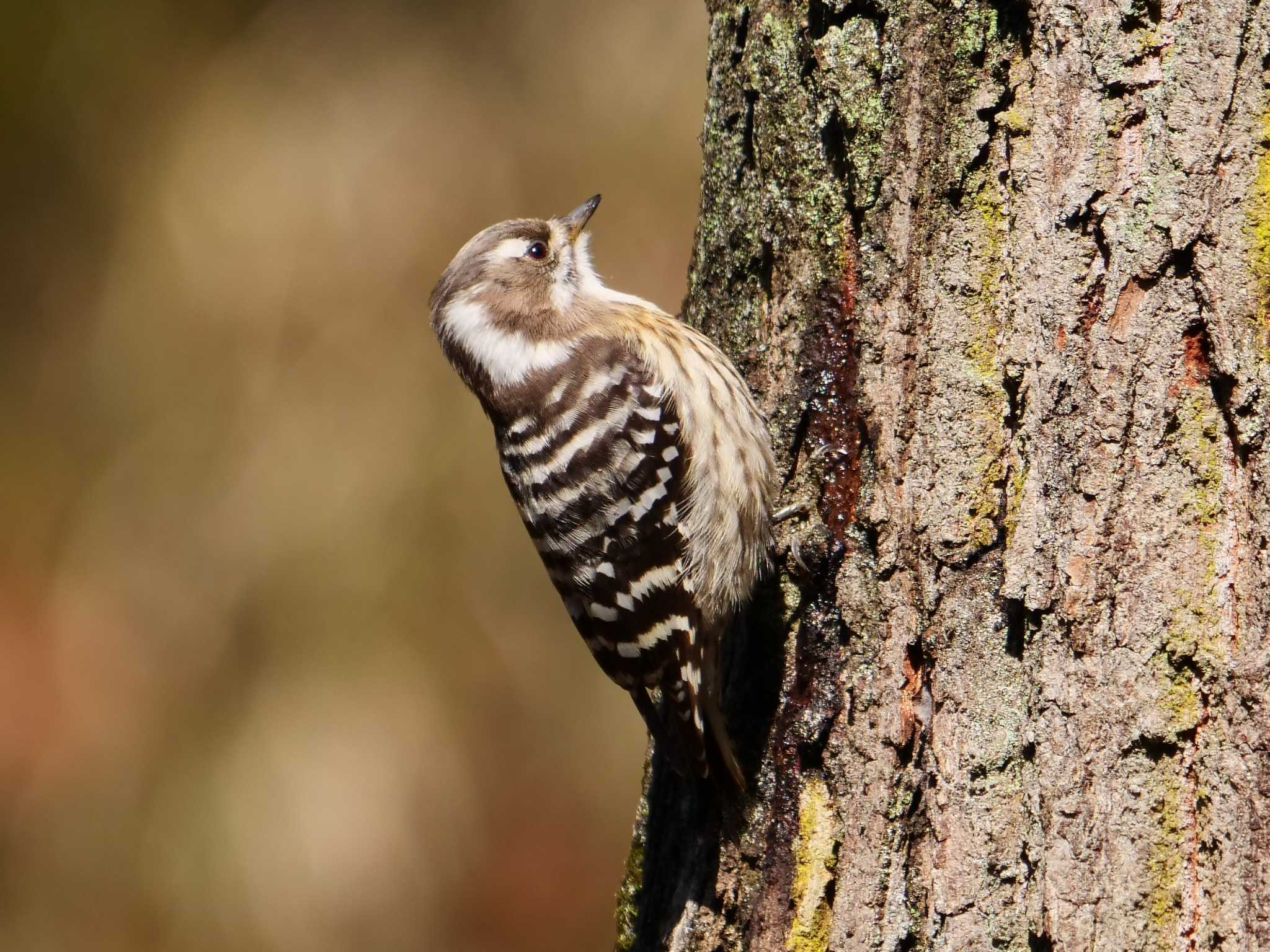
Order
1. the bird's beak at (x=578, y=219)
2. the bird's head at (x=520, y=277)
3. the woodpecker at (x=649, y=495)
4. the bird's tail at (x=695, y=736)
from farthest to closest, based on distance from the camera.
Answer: the bird's beak at (x=578, y=219)
the bird's head at (x=520, y=277)
the woodpecker at (x=649, y=495)
the bird's tail at (x=695, y=736)

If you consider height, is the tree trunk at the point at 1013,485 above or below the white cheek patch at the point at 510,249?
below

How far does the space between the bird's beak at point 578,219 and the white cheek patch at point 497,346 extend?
1.54 ft

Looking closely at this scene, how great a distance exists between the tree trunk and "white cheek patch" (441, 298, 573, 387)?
36.5 inches

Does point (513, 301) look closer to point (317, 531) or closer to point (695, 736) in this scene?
point (695, 736)

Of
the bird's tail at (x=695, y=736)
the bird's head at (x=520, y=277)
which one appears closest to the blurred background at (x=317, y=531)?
the bird's head at (x=520, y=277)

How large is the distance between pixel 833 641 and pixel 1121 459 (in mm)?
872

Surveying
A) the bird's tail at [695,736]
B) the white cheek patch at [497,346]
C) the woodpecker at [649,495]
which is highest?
the white cheek patch at [497,346]

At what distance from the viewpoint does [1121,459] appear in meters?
2.29

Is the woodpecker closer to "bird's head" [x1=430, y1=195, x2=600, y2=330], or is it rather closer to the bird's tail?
the bird's tail

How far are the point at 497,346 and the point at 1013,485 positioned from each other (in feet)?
6.50

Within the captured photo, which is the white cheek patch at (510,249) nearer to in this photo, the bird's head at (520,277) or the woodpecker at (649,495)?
the bird's head at (520,277)

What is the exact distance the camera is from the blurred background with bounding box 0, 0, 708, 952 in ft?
20.7

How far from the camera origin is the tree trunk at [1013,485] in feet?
7.21

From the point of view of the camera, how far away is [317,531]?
A: 21.2 feet
